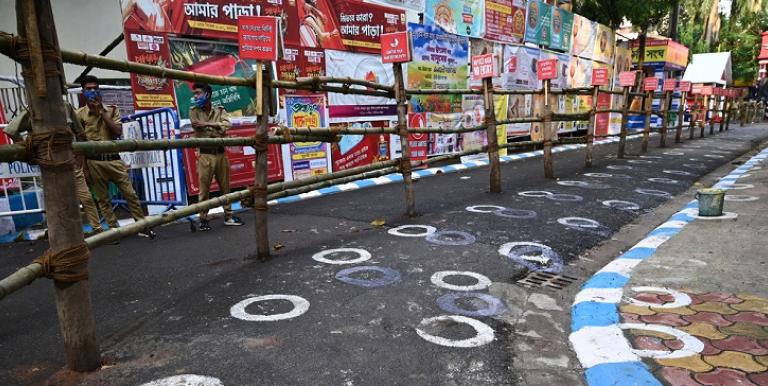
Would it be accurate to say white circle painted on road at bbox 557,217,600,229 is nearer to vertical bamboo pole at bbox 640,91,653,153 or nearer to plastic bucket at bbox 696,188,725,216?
plastic bucket at bbox 696,188,725,216

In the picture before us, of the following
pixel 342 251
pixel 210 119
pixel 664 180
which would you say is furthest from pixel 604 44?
pixel 342 251

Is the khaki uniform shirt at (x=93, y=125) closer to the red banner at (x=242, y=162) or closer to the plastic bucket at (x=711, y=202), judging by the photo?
the red banner at (x=242, y=162)

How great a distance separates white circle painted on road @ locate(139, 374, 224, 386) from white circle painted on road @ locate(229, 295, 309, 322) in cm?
56

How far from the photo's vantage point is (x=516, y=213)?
501cm

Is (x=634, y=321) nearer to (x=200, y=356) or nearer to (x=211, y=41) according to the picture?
(x=200, y=356)

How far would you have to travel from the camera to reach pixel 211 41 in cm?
641

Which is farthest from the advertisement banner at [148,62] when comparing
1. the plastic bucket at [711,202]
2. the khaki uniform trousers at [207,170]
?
the plastic bucket at [711,202]

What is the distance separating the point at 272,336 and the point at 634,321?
1844mm

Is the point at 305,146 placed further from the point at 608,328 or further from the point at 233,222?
the point at 608,328

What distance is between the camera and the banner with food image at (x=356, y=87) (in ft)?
26.2

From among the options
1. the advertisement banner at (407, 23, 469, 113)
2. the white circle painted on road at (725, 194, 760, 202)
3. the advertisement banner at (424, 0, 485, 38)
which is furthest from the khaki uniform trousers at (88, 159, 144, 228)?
the advertisement banner at (424, 0, 485, 38)

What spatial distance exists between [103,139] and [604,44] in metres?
16.9

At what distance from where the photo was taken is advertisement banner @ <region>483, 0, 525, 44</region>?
11133 mm

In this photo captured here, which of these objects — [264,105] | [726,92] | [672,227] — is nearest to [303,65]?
[264,105]
